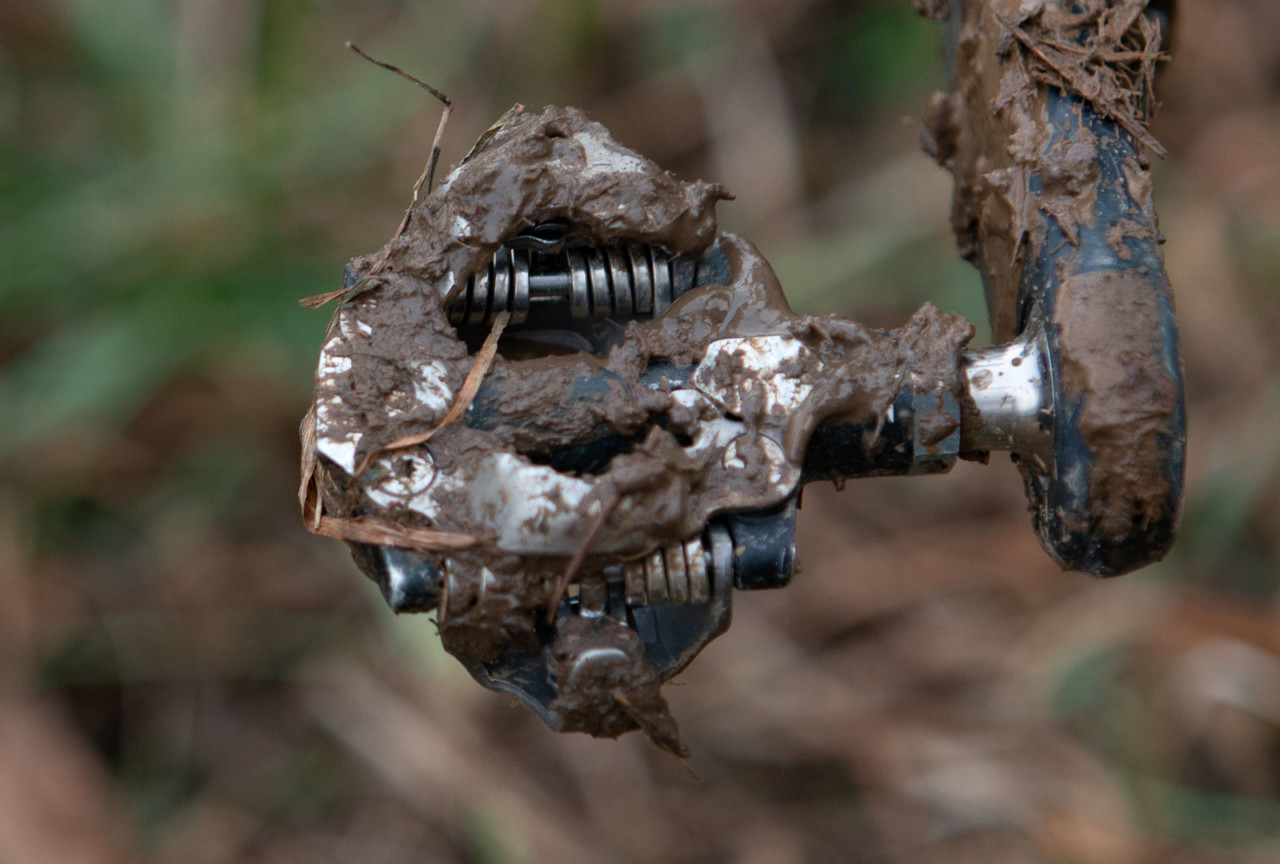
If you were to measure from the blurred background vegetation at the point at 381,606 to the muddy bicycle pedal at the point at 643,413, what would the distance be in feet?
2.86

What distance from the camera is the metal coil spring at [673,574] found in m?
0.72

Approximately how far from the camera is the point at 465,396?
2.43ft

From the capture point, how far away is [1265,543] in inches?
68.1

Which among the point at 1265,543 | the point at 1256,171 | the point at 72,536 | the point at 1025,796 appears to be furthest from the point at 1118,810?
the point at 72,536

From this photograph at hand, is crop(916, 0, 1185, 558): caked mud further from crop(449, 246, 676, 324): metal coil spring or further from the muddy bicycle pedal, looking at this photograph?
crop(449, 246, 676, 324): metal coil spring

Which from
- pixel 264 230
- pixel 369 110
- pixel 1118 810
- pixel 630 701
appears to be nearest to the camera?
pixel 630 701

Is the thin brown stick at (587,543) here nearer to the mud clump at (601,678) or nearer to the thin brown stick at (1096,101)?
the mud clump at (601,678)

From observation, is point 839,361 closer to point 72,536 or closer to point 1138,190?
point 1138,190

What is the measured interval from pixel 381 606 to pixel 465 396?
1008 millimetres

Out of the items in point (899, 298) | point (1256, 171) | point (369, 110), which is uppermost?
point (369, 110)

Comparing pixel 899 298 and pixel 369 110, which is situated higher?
pixel 369 110

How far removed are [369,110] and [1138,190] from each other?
1.30 m

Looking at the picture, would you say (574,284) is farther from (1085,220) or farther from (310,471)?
(1085,220)

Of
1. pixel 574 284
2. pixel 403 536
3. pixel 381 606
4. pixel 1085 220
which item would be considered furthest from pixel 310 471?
pixel 381 606
